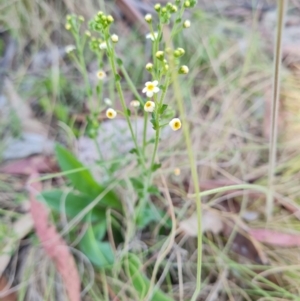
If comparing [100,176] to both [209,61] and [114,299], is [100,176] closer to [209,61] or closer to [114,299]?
[114,299]

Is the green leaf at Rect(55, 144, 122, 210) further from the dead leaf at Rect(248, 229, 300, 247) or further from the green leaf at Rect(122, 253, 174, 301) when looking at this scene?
the dead leaf at Rect(248, 229, 300, 247)

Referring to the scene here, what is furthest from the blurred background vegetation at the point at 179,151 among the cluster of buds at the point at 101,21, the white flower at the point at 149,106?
the cluster of buds at the point at 101,21

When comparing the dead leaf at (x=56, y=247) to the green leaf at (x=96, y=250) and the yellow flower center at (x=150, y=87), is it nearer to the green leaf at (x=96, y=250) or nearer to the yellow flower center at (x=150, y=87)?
the green leaf at (x=96, y=250)

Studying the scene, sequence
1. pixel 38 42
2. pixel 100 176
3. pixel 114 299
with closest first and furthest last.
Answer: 1. pixel 114 299
2. pixel 100 176
3. pixel 38 42

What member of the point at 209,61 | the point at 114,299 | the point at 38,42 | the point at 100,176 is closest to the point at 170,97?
the point at 209,61

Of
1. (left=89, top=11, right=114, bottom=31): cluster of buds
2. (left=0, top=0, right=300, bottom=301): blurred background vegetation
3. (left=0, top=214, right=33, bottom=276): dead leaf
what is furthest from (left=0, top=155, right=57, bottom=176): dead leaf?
(left=89, top=11, right=114, bottom=31): cluster of buds

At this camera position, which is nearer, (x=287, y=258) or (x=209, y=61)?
(x=287, y=258)

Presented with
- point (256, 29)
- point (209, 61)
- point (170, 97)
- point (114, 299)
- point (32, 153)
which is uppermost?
point (256, 29)
